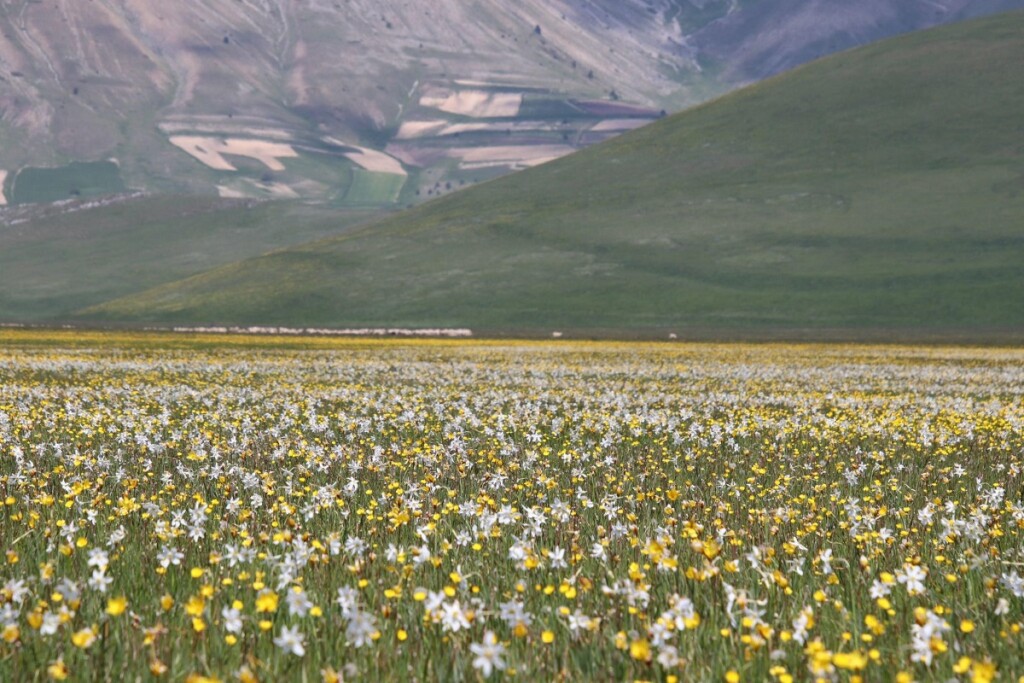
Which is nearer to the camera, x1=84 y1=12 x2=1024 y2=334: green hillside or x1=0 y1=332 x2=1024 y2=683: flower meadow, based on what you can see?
x1=0 y1=332 x2=1024 y2=683: flower meadow

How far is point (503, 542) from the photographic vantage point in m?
8.84

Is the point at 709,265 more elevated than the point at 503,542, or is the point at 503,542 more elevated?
the point at 709,265

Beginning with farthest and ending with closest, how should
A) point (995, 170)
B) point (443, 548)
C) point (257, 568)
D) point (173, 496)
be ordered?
point (995, 170) < point (173, 496) < point (443, 548) < point (257, 568)

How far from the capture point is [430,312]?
154 m

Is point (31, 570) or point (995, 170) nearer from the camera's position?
point (31, 570)

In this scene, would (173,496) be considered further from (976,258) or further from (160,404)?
(976,258)

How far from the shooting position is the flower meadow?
5.63 metres

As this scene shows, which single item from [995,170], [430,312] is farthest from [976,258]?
[430,312]

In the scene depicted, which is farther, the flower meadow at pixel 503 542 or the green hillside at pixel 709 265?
the green hillside at pixel 709 265

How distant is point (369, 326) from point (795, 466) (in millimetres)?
133608

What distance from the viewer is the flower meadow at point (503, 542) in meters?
5.63

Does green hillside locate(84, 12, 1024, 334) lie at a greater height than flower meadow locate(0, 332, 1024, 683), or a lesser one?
greater

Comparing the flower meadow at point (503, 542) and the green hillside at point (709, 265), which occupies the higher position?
the green hillside at point (709, 265)

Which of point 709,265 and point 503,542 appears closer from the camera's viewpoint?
point 503,542
